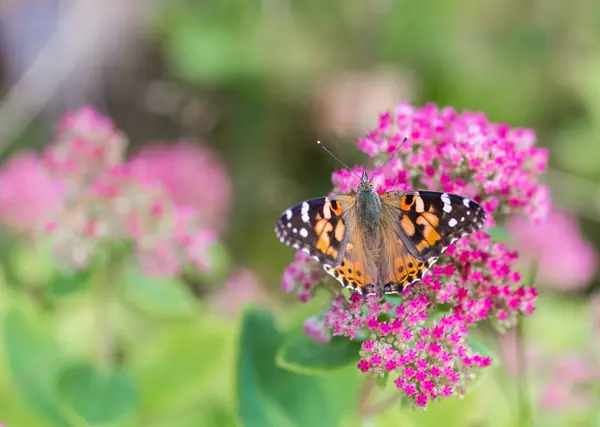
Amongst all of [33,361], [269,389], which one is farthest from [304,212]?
[33,361]

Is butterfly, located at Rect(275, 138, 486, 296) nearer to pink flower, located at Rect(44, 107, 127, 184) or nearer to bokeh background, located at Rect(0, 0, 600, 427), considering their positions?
pink flower, located at Rect(44, 107, 127, 184)

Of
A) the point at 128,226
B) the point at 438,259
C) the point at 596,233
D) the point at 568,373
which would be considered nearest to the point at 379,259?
the point at 438,259

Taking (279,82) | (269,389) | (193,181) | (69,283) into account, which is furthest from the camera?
(279,82)

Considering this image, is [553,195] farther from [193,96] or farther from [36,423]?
[36,423]

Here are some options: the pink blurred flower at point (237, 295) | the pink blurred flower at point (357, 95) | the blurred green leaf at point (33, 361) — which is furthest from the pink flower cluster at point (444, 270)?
the pink blurred flower at point (357, 95)

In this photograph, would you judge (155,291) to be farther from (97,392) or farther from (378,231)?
(378,231)

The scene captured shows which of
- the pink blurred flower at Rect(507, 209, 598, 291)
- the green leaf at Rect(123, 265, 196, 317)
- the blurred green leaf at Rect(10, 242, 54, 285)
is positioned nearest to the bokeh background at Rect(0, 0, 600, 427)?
the pink blurred flower at Rect(507, 209, 598, 291)

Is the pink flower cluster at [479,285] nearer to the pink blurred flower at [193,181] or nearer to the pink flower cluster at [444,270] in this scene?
the pink flower cluster at [444,270]
